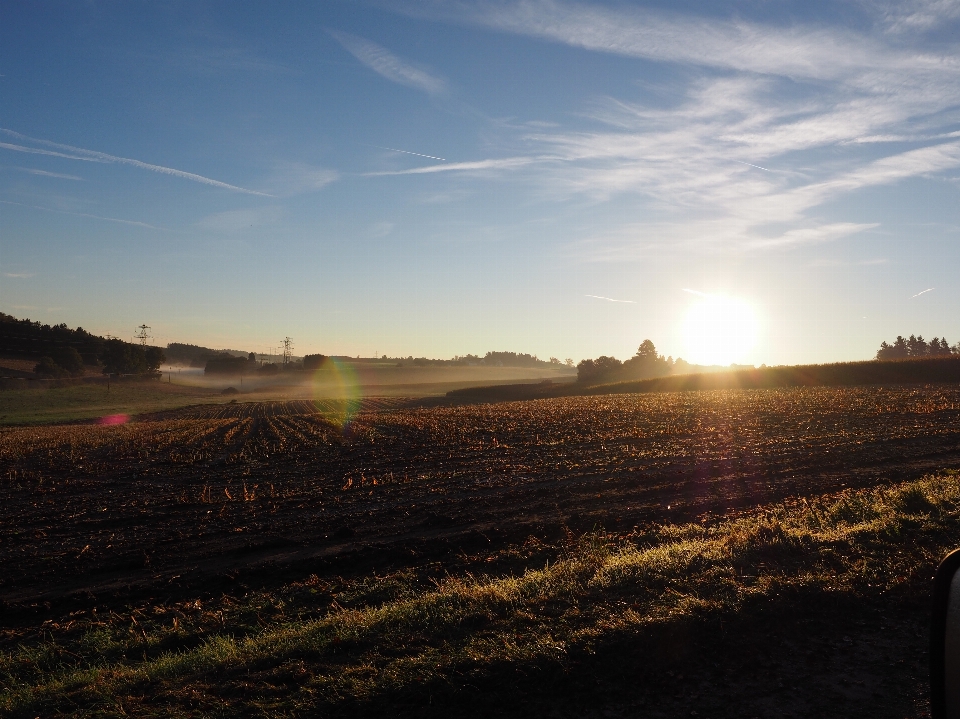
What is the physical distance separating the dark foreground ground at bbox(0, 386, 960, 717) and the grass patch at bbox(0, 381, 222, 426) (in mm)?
39383

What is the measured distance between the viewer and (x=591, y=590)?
8.06 meters

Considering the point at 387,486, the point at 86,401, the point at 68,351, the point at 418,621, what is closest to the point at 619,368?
the point at 86,401

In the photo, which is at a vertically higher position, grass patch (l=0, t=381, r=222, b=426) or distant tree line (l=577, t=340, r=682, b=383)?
distant tree line (l=577, t=340, r=682, b=383)

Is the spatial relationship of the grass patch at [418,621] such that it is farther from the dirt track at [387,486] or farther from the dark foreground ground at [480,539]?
the dirt track at [387,486]

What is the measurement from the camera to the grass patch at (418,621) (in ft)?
19.3

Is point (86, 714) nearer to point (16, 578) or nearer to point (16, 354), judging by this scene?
point (16, 578)

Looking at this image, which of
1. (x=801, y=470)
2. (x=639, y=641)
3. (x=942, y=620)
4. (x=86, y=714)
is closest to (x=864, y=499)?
(x=801, y=470)

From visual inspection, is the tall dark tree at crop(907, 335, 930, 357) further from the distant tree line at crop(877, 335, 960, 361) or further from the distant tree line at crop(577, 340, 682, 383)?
the distant tree line at crop(577, 340, 682, 383)

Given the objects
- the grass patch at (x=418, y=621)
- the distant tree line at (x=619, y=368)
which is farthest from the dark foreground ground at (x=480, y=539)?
the distant tree line at (x=619, y=368)

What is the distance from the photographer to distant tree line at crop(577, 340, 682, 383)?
4791 inches

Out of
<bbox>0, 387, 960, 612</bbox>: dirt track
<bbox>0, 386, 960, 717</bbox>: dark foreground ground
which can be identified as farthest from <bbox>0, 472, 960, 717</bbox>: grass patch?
<bbox>0, 387, 960, 612</bbox>: dirt track

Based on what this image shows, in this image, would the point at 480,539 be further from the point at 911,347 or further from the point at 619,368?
the point at 911,347

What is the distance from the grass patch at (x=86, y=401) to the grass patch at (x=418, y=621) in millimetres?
66937

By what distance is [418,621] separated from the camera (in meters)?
7.33
